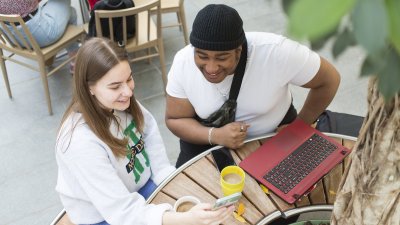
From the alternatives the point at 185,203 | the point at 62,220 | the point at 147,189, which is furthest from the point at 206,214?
the point at 62,220

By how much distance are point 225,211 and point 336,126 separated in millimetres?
912

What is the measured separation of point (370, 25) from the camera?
295 mm

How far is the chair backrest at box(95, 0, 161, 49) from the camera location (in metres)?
2.59

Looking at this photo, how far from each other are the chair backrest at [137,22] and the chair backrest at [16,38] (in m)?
0.44

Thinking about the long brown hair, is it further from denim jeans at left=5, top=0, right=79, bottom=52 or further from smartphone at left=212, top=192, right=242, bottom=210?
denim jeans at left=5, top=0, right=79, bottom=52

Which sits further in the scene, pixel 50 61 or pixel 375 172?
pixel 50 61

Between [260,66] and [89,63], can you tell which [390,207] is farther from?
[89,63]

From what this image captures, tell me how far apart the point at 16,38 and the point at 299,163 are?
7.04 feet

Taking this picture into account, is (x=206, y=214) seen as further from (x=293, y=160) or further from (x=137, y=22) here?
(x=137, y=22)

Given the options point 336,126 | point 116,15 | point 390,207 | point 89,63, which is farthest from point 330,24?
point 116,15

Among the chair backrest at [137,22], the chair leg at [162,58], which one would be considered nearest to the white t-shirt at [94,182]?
the chair backrest at [137,22]

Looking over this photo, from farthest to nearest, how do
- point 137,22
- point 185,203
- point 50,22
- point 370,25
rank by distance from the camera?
point 50,22 → point 137,22 → point 185,203 → point 370,25

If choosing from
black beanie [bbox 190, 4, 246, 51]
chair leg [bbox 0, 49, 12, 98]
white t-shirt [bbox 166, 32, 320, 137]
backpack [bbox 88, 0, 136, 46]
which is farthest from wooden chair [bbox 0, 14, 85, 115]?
black beanie [bbox 190, 4, 246, 51]

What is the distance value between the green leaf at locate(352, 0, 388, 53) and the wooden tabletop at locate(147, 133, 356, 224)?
1.22 meters
